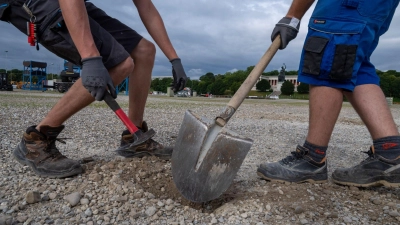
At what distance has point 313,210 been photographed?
1.73m

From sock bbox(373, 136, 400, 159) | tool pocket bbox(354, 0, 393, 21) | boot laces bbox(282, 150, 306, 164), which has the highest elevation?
tool pocket bbox(354, 0, 393, 21)

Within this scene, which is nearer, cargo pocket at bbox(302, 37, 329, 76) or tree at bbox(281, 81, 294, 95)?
cargo pocket at bbox(302, 37, 329, 76)

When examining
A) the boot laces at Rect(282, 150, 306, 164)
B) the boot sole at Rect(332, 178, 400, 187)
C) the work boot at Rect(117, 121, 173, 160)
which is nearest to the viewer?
the boot sole at Rect(332, 178, 400, 187)

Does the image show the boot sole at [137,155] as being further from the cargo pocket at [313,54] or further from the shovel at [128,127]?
the cargo pocket at [313,54]

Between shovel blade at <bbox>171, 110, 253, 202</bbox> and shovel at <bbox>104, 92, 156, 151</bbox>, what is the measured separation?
1.60ft

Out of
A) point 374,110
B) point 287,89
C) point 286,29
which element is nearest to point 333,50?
point 286,29

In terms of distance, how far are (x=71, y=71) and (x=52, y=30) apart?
24128 millimetres

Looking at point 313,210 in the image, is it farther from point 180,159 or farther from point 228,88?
point 228,88

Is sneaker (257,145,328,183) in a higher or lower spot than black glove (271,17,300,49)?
lower

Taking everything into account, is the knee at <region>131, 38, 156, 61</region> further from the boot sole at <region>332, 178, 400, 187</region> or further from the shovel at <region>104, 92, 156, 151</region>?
the boot sole at <region>332, 178, 400, 187</region>

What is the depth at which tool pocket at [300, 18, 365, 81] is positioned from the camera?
1940 mm

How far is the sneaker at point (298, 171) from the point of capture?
2.15 meters

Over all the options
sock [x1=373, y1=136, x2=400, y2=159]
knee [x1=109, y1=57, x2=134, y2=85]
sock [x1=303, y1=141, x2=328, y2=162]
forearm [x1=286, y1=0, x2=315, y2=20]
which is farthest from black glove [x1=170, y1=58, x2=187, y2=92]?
sock [x1=373, y1=136, x2=400, y2=159]

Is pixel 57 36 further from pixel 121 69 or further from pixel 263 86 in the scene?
pixel 263 86
